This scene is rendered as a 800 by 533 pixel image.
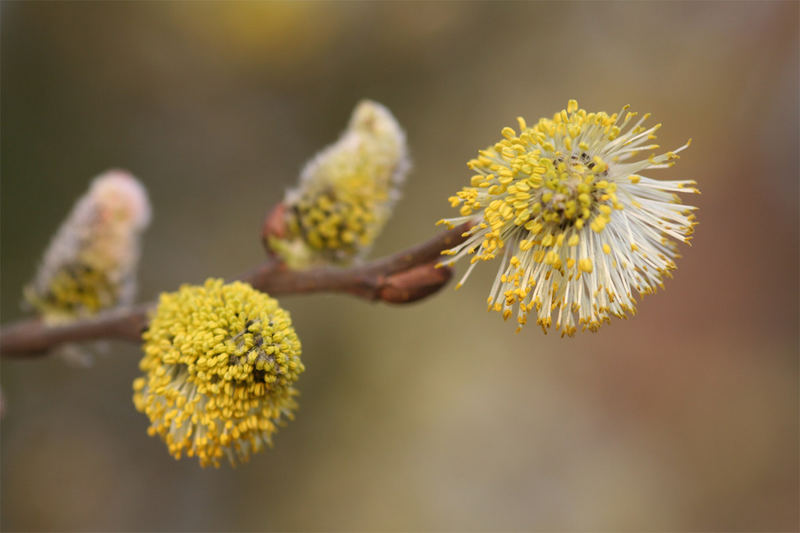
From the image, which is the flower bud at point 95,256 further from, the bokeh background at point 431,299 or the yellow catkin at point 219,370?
the bokeh background at point 431,299

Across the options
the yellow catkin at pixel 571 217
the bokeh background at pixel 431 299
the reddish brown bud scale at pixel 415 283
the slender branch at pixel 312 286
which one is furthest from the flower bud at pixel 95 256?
the bokeh background at pixel 431 299

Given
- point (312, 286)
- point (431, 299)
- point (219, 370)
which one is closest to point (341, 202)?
point (312, 286)

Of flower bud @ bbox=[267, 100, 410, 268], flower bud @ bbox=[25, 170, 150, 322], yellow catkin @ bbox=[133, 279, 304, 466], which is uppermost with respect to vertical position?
flower bud @ bbox=[267, 100, 410, 268]

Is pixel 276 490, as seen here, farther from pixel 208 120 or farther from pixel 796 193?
pixel 796 193

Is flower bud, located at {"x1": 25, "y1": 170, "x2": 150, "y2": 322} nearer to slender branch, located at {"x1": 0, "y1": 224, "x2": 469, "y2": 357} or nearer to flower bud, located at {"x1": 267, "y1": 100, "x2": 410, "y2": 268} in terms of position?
slender branch, located at {"x1": 0, "y1": 224, "x2": 469, "y2": 357}

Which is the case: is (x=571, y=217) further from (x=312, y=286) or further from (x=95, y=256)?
(x=95, y=256)

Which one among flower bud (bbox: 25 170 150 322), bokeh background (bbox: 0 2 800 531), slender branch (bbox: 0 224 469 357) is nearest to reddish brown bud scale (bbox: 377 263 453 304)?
slender branch (bbox: 0 224 469 357)
